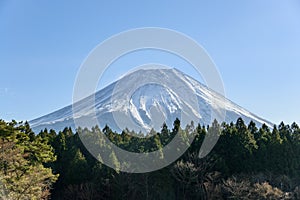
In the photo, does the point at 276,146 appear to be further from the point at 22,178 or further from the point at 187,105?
the point at 187,105

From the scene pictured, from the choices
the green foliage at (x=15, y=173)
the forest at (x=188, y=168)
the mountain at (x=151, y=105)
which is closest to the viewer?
the green foliage at (x=15, y=173)

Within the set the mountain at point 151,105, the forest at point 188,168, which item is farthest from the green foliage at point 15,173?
the mountain at point 151,105

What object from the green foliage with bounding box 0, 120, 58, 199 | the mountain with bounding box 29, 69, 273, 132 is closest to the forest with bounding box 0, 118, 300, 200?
the green foliage with bounding box 0, 120, 58, 199

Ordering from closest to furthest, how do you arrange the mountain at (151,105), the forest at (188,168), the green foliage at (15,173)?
the green foliage at (15,173), the forest at (188,168), the mountain at (151,105)

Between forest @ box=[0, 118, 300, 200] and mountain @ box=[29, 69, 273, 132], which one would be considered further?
mountain @ box=[29, 69, 273, 132]

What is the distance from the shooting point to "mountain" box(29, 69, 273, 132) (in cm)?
5491

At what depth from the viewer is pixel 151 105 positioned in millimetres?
63594

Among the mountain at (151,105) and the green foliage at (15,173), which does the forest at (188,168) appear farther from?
the mountain at (151,105)

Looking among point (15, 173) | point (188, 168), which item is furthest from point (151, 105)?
point (15, 173)

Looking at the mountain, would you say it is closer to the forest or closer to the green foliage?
the forest

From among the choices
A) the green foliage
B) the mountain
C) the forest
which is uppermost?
the mountain

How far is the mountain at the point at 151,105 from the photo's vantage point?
54906mm

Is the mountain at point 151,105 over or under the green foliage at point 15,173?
over

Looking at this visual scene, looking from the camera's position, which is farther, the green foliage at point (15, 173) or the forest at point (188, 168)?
the forest at point (188, 168)
